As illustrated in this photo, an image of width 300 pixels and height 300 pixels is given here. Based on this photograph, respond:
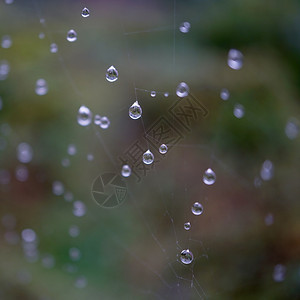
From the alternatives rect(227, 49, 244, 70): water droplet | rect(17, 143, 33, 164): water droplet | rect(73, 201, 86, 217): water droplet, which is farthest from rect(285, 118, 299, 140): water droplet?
rect(17, 143, 33, 164): water droplet

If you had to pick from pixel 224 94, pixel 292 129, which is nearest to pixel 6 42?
pixel 224 94

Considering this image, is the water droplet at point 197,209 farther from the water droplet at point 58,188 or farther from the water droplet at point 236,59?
the water droplet at point 58,188

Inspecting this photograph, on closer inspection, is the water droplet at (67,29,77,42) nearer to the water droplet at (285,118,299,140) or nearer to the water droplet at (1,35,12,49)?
the water droplet at (285,118,299,140)

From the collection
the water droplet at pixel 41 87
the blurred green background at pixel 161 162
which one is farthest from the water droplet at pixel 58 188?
the water droplet at pixel 41 87

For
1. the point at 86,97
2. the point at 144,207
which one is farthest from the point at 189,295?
the point at 86,97

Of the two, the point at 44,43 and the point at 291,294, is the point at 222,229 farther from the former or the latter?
the point at 44,43
